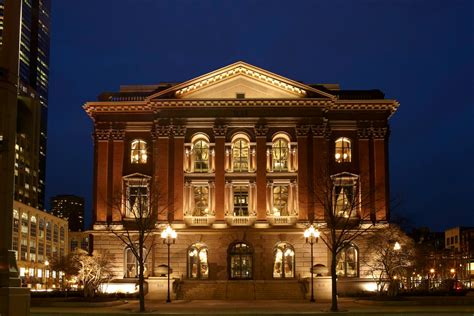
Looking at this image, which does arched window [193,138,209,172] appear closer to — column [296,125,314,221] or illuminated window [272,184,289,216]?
illuminated window [272,184,289,216]

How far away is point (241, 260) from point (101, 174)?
16.1 meters

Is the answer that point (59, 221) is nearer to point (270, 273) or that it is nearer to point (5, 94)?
point (270, 273)

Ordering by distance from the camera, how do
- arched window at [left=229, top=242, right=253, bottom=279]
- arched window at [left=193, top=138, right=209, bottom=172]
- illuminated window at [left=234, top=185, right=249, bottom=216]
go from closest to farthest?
arched window at [left=229, top=242, right=253, bottom=279]
illuminated window at [left=234, top=185, right=249, bottom=216]
arched window at [left=193, top=138, right=209, bottom=172]

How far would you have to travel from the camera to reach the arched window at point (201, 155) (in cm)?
7238

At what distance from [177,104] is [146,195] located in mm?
9234

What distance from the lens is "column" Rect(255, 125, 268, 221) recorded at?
232ft

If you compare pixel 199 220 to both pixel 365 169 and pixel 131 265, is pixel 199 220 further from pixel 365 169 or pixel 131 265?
pixel 365 169

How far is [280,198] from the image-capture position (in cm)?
7194

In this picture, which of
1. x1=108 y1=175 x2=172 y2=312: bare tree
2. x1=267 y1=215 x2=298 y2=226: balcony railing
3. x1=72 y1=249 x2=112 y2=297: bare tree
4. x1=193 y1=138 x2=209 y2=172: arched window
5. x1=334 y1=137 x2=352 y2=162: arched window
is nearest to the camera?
x1=72 y1=249 x2=112 y2=297: bare tree

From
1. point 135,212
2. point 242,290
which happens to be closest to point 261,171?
point 242,290

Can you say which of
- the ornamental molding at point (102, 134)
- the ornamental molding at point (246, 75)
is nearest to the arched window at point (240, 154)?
the ornamental molding at point (246, 75)

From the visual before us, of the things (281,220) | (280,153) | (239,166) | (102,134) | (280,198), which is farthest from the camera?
(102,134)

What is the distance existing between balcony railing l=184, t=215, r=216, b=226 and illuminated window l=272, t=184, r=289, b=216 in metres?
6.09

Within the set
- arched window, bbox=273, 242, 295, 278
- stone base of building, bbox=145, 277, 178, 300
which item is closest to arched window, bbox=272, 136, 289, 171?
arched window, bbox=273, 242, 295, 278
